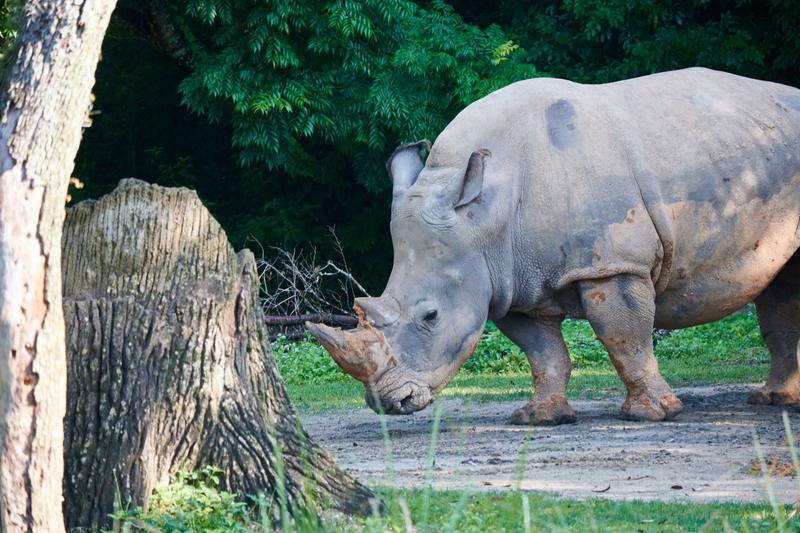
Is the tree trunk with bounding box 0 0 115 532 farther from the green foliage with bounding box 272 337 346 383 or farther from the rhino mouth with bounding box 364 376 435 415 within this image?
the green foliage with bounding box 272 337 346 383

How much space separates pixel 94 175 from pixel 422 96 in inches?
221

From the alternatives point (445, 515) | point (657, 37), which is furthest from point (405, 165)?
point (657, 37)

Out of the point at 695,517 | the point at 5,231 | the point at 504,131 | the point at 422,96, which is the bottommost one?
the point at 695,517

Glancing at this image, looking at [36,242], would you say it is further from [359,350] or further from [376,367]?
[376,367]

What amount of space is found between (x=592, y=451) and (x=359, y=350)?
1726mm

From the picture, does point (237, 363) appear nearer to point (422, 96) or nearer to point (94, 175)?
point (422, 96)

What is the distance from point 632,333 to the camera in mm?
9414

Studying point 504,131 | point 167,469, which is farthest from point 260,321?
point 504,131

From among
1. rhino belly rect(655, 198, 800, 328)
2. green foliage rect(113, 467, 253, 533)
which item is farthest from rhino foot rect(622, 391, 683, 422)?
green foliage rect(113, 467, 253, 533)

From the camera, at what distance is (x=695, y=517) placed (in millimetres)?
6062

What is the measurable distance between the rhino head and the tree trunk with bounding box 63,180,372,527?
2.88m

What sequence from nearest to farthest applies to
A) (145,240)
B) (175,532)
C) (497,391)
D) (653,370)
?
(175,532)
(145,240)
(653,370)
(497,391)

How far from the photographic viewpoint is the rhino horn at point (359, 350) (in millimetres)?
8977

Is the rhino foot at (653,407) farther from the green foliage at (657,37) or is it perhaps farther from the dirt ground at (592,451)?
the green foliage at (657,37)
